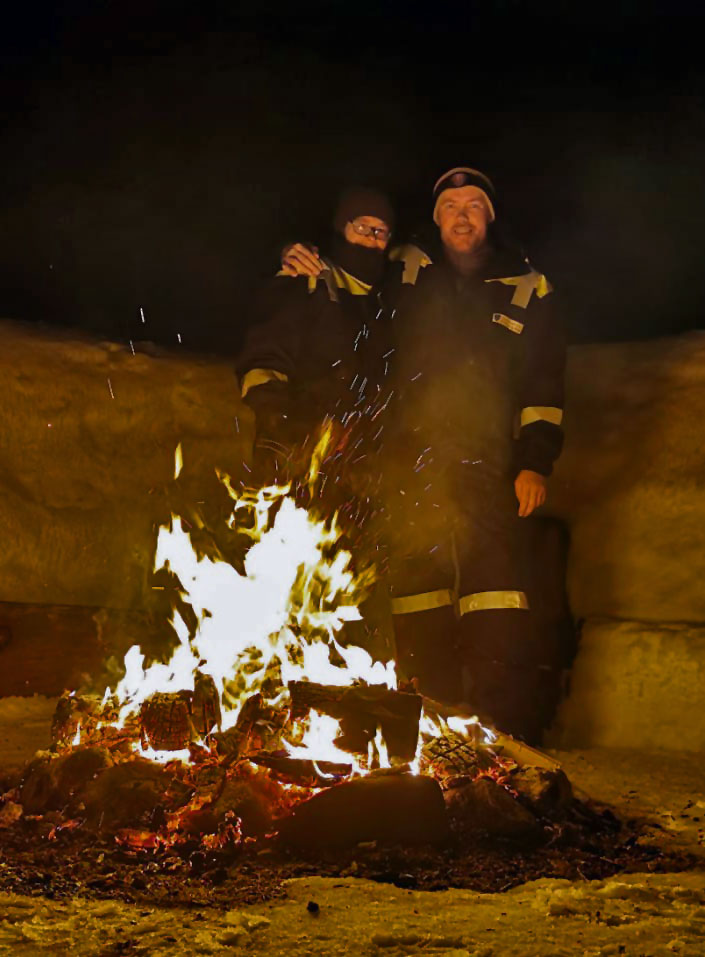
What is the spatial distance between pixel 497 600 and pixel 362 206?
215 cm

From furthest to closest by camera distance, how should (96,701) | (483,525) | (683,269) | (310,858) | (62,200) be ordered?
(62,200)
(683,269)
(483,525)
(96,701)
(310,858)

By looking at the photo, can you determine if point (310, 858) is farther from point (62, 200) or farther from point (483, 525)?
point (62, 200)

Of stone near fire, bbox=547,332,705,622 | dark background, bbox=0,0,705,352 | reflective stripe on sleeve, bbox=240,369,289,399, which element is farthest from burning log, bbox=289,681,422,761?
dark background, bbox=0,0,705,352

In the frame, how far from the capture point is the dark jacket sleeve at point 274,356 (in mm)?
4684

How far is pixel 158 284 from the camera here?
705 cm

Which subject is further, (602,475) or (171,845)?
(602,475)

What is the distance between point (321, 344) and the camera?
4.96m

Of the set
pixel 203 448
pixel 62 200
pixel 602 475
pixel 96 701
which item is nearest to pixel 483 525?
pixel 602 475

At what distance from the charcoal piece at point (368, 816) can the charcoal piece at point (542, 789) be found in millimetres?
415

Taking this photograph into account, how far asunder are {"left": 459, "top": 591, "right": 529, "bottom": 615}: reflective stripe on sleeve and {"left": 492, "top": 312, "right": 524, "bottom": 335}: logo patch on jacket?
50.9 inches

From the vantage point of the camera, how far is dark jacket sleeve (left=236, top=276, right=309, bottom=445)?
468cm

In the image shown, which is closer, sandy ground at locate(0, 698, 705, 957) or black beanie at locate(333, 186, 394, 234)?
sandy ground at locate(0, 698, 705, 957)

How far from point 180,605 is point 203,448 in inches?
44.9

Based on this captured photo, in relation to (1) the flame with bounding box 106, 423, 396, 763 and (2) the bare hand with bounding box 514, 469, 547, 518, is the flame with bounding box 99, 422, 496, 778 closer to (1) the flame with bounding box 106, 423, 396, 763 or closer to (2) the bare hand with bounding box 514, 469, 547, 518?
(1) the flame with bounding box 106, 423, 396, 763
